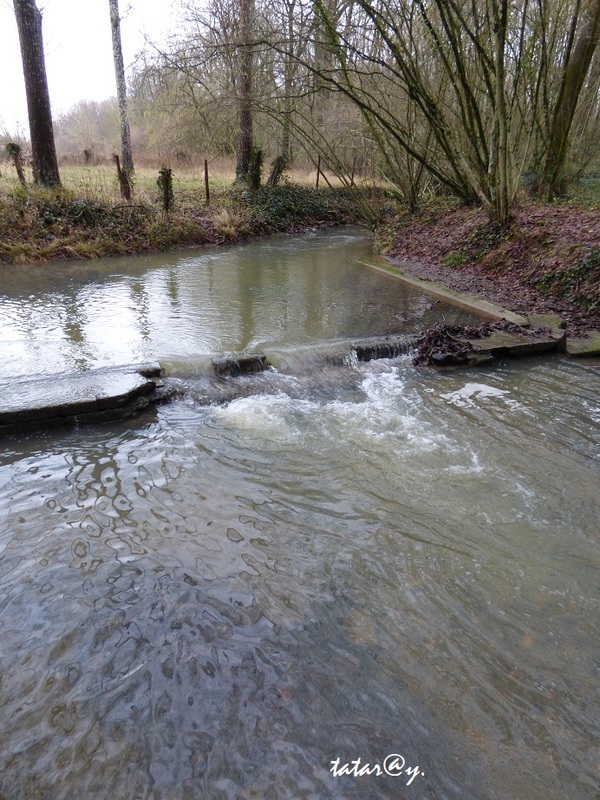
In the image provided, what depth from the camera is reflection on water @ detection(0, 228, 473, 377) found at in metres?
5.94

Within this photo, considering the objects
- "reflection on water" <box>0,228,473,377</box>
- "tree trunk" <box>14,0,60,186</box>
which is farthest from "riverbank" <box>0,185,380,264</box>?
"tree trunk" <box>14,0,60,186</box>

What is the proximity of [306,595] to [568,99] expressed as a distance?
1233 centimetres

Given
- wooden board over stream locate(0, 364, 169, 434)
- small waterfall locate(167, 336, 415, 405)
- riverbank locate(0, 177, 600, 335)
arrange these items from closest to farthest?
wooden board over stream locate(0, 364, 169, 434), small waterfall locate(167, 336, 415, 405), riverbank locate(0, 177, 600, 335)

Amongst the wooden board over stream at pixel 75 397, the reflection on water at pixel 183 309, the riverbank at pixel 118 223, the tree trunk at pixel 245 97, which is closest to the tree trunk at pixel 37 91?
the riverbank at pixel 118 223

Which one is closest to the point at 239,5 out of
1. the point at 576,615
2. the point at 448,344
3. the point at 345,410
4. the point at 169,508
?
the point at 448,344

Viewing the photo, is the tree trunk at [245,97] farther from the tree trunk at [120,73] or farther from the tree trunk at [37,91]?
the tree trunk at [37,91]

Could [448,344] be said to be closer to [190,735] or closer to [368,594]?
[368,594]

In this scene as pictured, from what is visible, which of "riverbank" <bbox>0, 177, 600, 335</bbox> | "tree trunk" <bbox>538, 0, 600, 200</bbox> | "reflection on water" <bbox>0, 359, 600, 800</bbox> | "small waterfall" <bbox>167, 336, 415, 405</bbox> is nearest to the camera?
"reflection on water" <bbox>0, 359, 600, 800</bbox>

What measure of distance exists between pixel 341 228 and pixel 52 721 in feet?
60.5

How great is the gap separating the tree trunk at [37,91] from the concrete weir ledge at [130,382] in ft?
33.9

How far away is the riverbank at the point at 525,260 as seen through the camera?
721 centimetres

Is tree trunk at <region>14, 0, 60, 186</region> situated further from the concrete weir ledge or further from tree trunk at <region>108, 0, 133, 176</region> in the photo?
the concrete weir ledge

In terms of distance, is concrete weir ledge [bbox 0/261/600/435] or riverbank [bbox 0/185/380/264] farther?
riverbank [bbox 0/185/380/264]

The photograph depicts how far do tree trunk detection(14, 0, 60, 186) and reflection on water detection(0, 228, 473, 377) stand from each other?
11.7ft
